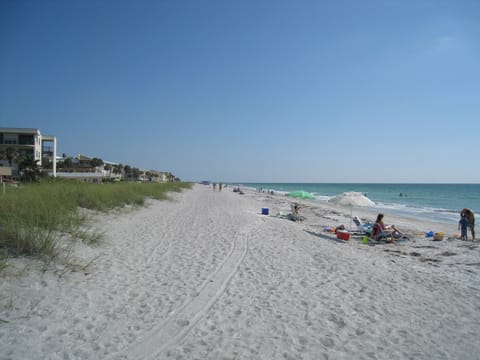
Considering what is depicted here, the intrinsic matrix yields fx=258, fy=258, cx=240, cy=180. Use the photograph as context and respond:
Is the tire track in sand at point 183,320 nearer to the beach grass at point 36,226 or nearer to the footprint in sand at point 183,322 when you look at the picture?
the footprint in sand at point 183,322

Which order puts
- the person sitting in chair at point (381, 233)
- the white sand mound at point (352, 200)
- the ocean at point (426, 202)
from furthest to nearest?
the ocean at point (426, 202), the white sand mound at point (352, 200), the person sitting in chair at point (381, 233)

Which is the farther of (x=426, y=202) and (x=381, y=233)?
(x=426, y=202)

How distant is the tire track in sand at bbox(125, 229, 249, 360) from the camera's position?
2.56m

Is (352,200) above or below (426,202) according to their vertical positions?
above

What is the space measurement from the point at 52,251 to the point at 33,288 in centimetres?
78

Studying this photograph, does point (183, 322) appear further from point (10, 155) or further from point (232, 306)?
Result: point (10, 155)

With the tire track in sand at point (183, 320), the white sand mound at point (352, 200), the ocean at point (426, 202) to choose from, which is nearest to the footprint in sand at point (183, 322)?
the tire track in sand at point (183, 320)

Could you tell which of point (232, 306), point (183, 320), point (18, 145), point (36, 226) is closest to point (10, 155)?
point (18, 145)

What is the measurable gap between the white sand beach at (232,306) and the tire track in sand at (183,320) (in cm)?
1

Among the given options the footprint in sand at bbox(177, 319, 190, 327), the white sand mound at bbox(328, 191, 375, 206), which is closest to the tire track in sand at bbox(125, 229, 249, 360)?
the footprint in sand at bbox(177, 319, 190, 327)

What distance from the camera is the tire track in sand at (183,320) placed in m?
2.56

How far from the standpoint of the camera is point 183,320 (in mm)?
3113

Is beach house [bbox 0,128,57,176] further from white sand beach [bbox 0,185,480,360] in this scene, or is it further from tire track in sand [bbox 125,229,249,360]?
tire track in sand [bbox 125,229,249,360]

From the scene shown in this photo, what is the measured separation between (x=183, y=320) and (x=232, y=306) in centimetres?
72
